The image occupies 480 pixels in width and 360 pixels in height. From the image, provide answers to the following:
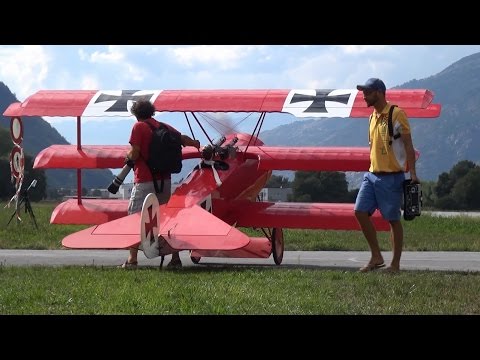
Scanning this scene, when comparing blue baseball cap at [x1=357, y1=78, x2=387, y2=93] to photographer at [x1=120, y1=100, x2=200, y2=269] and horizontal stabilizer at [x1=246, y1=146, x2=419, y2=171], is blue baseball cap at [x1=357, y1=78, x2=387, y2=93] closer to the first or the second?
photographer at [x1=120, y1=100, x2=200, y2=269]

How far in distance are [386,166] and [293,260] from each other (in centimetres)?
338

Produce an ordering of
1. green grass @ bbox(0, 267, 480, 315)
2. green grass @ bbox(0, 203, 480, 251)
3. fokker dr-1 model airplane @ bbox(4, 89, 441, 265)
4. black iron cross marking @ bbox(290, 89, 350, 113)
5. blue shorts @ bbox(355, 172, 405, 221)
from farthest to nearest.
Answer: green grass @ bbox(0, 203, 480, 251), black iron cross marking @ bbox(290, 89, 350, 113), fokker dr-1 model airplane @ bbox(4, 89, 441, 265), blue shorts @ bbox(355, 172, 405, 221), green grass @ bbox(0, 267, 480, 315)

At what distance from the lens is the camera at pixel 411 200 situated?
27.3ft

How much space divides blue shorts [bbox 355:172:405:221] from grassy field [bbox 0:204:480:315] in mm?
675

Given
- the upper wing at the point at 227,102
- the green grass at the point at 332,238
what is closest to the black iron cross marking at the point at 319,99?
the upper wing at the point at 227,102

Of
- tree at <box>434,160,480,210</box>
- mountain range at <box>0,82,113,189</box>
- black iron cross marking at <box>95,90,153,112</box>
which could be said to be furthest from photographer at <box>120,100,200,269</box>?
mountain range at <box>0,82,113,189</box>

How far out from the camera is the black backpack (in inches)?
371

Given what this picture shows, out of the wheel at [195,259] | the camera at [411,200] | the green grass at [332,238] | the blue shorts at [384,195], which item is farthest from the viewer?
the green grass at [332,238]

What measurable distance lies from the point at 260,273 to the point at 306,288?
1.13 metres

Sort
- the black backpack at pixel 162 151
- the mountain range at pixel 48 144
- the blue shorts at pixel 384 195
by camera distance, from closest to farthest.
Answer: the blue shorts at pixel 384 195 → the black backpack at pixel 162 151 → the mountain range at pixel 48 144

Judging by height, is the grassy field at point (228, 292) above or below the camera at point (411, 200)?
below

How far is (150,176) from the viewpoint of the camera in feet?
31.2

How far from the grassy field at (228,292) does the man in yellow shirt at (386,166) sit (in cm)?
62

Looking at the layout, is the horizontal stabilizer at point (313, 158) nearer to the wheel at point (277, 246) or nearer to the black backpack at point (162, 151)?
the wheel at point (277, 246)
